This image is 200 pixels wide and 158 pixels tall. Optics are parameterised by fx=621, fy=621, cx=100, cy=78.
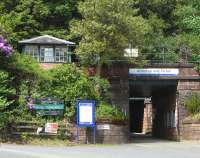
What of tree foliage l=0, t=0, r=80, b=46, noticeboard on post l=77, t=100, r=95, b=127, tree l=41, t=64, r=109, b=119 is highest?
tree foliage l=0, t=0, r=80, b=46

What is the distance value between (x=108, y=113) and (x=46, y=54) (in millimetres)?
9231

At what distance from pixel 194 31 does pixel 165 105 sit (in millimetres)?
5716

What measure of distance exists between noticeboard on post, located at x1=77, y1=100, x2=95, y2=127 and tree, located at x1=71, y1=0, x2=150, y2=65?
12.7ft

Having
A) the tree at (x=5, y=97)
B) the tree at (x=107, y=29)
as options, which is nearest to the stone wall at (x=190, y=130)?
the tree at (x=107, y=29)

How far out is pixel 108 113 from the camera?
33.5 meters

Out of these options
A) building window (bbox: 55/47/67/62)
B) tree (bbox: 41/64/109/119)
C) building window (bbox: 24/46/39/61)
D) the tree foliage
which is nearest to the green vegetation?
tree (bbox: 41/64/109/119)

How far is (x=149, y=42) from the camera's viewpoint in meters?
44.5

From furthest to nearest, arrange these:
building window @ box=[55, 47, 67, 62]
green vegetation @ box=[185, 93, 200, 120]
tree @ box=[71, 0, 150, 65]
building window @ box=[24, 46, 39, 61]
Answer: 1. building window @ box=[55, 47, 67, 62]
2. building window @ box=[24, 46, 39, 61]
3. green vegetation @ box=[185, 93, 200, 120]
4. tree @ box=[71, 0, 150, 65]

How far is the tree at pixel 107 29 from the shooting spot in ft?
113

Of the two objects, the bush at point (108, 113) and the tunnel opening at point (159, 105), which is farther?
the tunnel opening at point (159, 105)

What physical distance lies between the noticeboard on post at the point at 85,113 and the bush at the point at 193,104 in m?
8.14

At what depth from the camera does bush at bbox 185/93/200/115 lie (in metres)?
37.3

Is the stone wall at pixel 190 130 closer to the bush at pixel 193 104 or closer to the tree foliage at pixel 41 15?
the bush at pixel 193 104

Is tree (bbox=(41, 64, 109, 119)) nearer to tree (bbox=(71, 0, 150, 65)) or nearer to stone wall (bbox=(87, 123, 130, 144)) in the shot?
stone wall (bbox=(87, 123, 130, 144))
